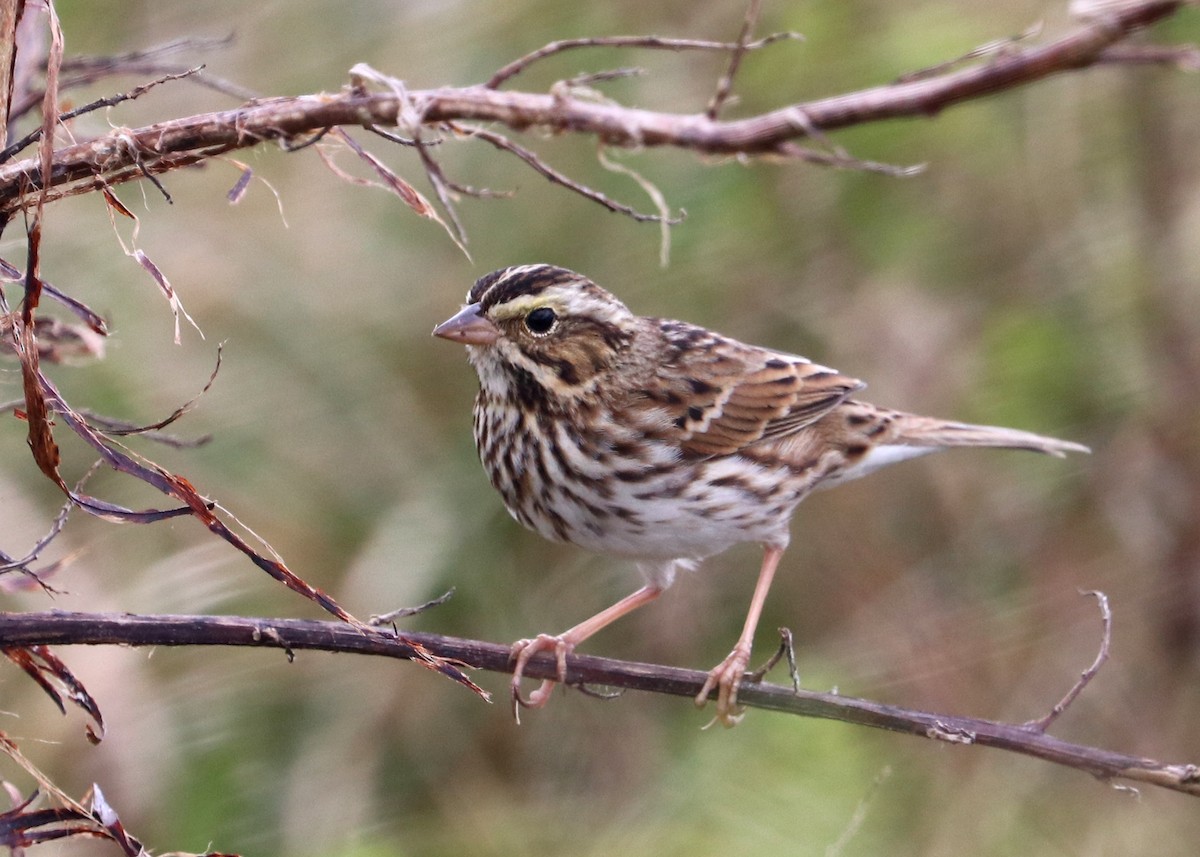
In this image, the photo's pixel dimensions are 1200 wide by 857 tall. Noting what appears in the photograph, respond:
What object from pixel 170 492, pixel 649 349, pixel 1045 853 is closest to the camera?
pixel 170 492

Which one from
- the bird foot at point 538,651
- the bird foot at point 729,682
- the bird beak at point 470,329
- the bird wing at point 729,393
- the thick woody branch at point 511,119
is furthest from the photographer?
the bird wing at point 729,393

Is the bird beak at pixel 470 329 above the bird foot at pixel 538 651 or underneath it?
above

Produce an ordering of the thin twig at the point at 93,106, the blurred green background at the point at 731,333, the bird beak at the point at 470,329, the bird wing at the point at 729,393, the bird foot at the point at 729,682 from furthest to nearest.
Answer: the blurred green background at the point at 731,333, the bird wing at the point at 729,393, the bird foot at the point at 729,682, the bird beak at the point at 470,329, the thin twig at the point at 93,106

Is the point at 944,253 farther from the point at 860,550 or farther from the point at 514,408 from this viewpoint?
the point at 514,408

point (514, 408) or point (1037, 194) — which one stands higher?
point (1037, 194)

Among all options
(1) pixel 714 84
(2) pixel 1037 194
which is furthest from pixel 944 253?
(1) pixel 714 84

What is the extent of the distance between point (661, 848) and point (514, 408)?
1.53 m

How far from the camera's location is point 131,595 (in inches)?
183

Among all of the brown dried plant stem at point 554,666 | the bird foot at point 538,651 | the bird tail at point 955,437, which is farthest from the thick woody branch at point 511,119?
the bird tail at point 955,437

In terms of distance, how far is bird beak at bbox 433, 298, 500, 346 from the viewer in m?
3.32

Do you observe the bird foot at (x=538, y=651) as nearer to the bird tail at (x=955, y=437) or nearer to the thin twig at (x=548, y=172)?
the thin twig at (x=548, y=172)

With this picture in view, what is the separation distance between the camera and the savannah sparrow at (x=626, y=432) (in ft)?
11.6

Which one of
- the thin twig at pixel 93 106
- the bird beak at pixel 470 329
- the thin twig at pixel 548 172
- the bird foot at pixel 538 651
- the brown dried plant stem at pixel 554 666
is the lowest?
the brown dried plant stem at pixel 554 666

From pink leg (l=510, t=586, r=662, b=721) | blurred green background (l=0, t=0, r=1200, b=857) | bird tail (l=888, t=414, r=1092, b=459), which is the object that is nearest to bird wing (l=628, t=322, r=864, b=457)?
bird tail (l=888, t=414, r=1092, b=459)
